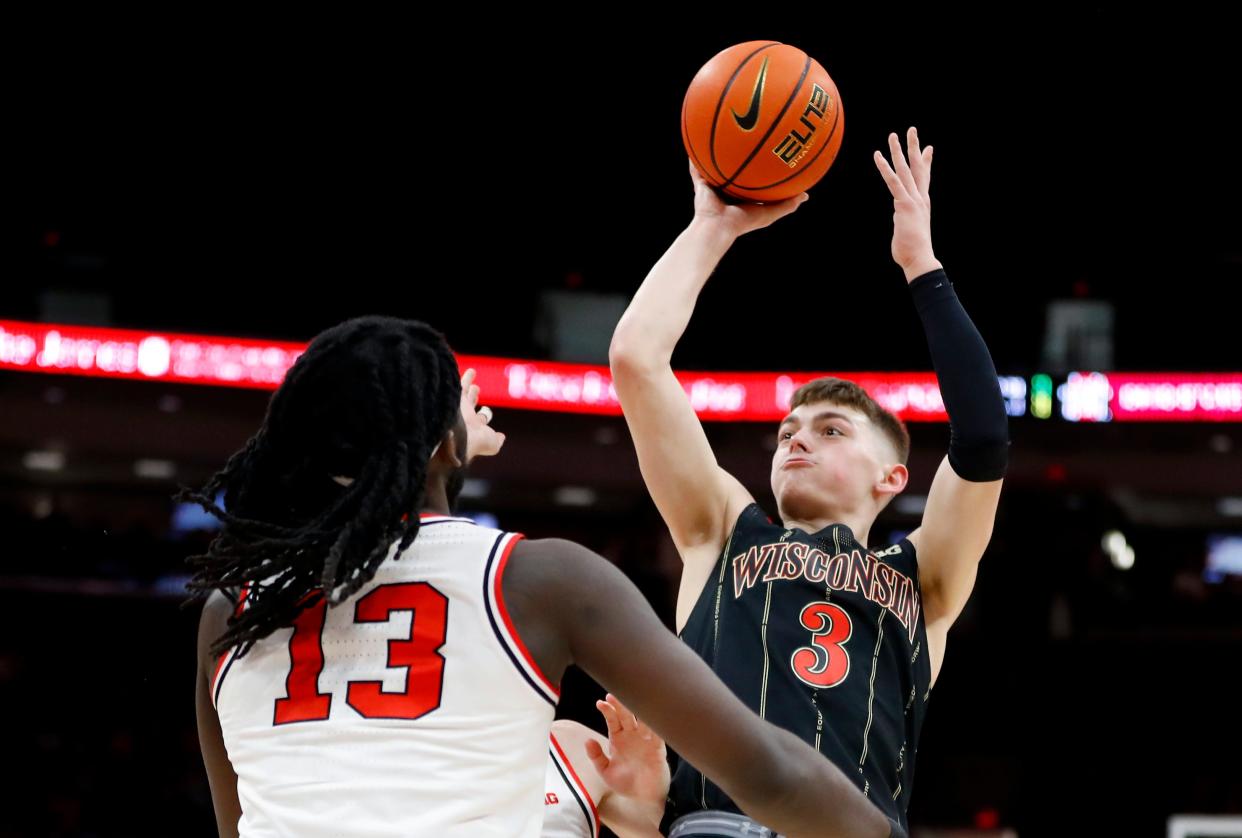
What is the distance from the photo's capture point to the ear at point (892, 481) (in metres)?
3.22

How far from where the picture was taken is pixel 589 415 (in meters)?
13.0

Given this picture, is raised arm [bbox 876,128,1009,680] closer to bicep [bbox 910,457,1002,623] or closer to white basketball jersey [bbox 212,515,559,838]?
bicep [bbox 910,457,1002,623]

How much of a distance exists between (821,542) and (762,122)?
961mm

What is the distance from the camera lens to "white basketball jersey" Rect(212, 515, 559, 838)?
5.54 feet

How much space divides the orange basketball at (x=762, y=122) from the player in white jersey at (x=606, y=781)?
1.28 m

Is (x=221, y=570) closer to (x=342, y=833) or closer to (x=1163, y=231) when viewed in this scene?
(x=342, y=833)

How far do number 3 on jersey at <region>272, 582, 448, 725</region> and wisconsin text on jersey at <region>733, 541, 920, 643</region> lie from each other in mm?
1261

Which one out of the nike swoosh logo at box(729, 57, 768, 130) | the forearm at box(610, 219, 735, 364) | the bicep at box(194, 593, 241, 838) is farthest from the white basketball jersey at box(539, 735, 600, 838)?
the nike swoosh logo at box(729, 57, 768, 130)

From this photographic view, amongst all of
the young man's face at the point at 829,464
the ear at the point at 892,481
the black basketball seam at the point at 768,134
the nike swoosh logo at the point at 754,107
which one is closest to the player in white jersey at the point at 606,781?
the young man's face at the point at 829,464

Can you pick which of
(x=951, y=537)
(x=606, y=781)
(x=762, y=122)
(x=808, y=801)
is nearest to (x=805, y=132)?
(x=762, y=122)

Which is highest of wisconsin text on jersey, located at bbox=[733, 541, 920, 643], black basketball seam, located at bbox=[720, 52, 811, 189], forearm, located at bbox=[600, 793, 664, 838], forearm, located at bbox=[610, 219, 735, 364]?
black basketball seam, located at bbox=[720, 52, 811, 189]

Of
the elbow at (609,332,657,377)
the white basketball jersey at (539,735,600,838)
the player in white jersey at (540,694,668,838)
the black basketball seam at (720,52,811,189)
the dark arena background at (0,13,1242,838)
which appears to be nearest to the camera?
the player in white jersey at (540,694,668,838)

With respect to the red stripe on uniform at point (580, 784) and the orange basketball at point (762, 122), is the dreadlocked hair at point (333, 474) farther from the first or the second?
the orange basketball at point (762, 122)

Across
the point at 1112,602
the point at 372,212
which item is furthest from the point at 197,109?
the point at 1112,602
